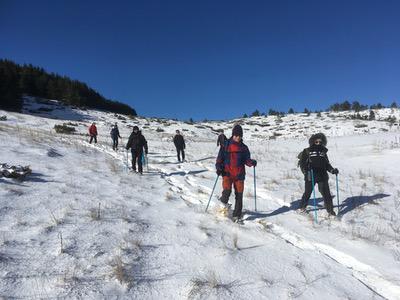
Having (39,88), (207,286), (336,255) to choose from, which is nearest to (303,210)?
(336,255)

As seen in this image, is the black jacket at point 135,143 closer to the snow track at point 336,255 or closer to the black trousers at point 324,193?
the snow track at point 336,255

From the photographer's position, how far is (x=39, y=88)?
243 ft

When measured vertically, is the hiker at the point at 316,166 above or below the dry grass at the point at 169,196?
above

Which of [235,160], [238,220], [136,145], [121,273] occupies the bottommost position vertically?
[121,273]

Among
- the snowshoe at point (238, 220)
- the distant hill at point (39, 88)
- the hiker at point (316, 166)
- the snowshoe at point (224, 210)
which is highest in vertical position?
the distant hill at point (39, 88)

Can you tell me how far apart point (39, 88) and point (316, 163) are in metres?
75.4

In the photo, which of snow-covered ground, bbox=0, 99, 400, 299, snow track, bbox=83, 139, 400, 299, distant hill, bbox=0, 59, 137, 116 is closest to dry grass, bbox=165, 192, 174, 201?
snow-covered ground, bbox=0, 99, 400, 299

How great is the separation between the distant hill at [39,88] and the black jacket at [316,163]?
51209mm

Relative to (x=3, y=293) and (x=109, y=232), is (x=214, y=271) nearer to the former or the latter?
(x=109, y=232)

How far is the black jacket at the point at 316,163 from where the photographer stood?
338 inches

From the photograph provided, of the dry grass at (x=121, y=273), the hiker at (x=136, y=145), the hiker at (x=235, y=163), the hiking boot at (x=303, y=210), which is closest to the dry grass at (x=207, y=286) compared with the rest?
the dry grass at (x=121, y=273)

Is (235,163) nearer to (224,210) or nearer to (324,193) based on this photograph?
(224,210)

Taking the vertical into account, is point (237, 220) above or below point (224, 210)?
below

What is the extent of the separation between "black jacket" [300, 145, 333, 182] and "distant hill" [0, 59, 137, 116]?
168 feet
